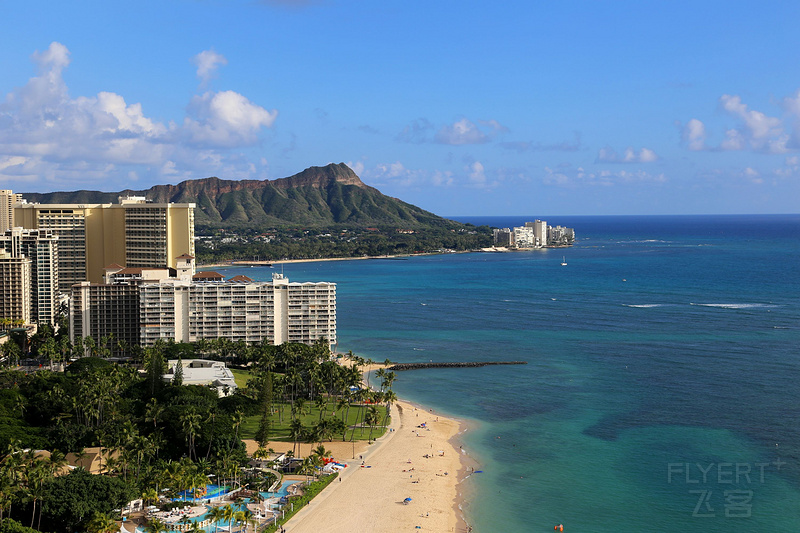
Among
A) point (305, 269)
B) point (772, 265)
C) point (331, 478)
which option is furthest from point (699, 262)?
point (331, 478)

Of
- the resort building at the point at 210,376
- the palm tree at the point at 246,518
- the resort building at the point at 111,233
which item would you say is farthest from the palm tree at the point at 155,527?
A: the resort building at the point at 111,233

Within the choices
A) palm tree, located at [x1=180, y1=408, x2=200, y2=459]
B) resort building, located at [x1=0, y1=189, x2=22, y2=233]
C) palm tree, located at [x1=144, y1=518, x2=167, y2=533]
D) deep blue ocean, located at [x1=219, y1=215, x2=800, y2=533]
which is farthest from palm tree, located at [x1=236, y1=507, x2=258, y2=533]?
resort building, located at [x1=0, y1=189, x2=22, y2=233]

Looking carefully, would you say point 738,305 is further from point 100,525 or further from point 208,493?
point 100,525

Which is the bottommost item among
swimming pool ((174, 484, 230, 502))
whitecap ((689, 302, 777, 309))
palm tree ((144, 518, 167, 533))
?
swimming pool ((174, 484, 230, 502))

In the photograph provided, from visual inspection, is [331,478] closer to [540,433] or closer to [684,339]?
[540,433]

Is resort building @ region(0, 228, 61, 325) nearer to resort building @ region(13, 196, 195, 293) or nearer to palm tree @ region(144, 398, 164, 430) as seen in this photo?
resort building @ region(13, 196, 195, 293)

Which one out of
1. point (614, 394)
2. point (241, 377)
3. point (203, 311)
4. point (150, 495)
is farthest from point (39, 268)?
point (614, 394)
